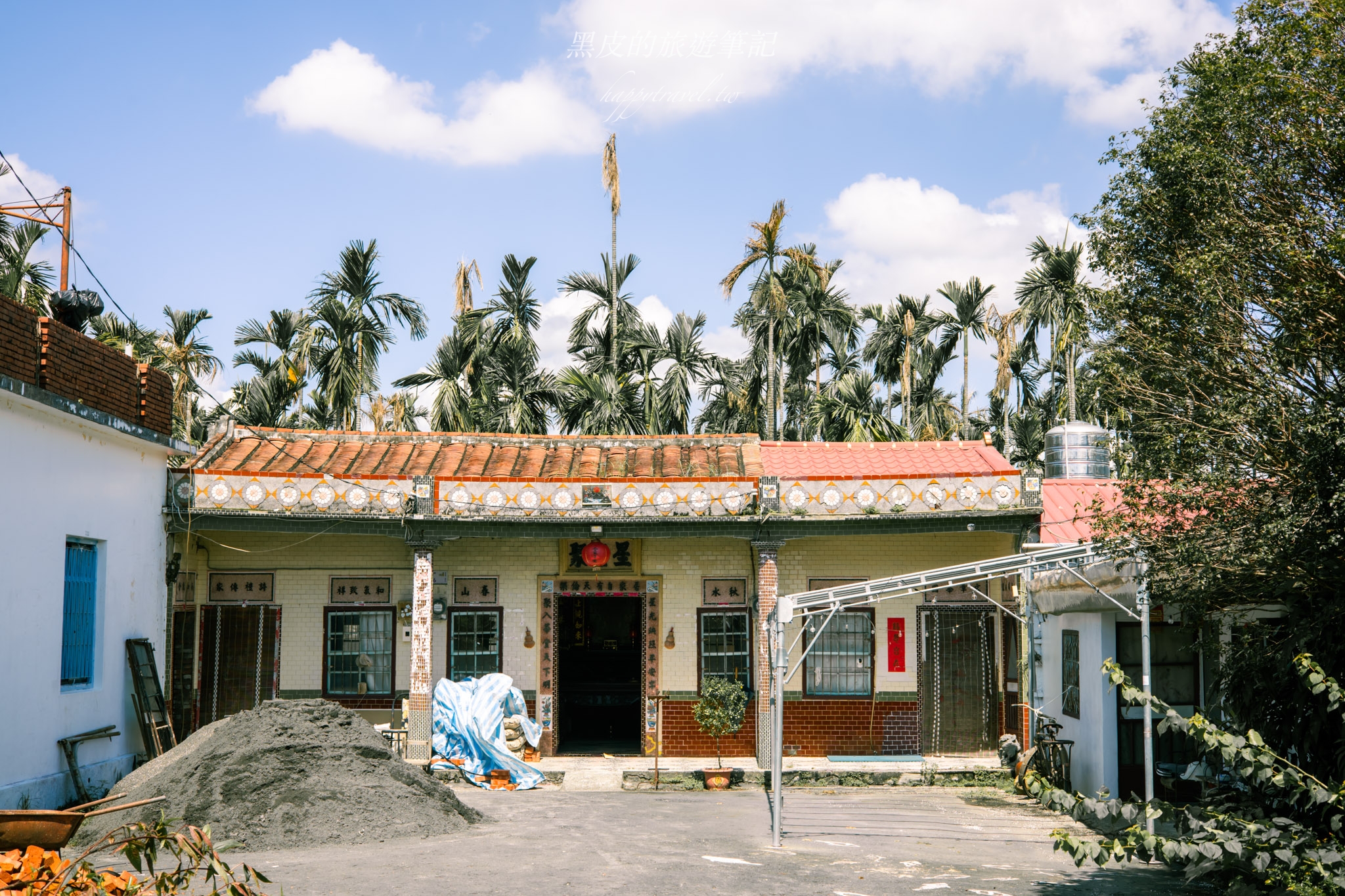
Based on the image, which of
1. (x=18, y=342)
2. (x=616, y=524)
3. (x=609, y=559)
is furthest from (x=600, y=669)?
(x=18, y=342)

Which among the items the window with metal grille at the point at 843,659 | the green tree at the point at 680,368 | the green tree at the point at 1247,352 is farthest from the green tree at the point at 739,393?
→ the green tree at the point at 1247,352

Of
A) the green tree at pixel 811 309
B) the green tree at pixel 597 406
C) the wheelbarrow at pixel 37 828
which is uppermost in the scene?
the green tree at pixel 811 309

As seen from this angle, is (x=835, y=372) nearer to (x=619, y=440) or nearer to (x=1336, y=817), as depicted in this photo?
(x=619, y=440)

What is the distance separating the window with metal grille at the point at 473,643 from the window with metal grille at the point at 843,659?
479 centimetres

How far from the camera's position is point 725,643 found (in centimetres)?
1708

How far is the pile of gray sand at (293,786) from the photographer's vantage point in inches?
436

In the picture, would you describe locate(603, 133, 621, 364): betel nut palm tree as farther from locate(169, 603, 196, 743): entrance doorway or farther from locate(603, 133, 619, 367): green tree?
locate(169, 603, 196, 743): entrance doorway

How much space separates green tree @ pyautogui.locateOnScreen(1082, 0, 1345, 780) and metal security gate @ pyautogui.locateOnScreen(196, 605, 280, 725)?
13.1 m

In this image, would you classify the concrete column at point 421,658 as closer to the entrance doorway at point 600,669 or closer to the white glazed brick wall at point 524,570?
the white glazed brick wall at point 524,570

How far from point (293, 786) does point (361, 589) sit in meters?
5.88

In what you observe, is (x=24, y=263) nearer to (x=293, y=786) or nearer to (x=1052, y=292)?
(x=293, y=786)

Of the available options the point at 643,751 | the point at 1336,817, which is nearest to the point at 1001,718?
the point at 643,751

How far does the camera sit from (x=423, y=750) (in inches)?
598

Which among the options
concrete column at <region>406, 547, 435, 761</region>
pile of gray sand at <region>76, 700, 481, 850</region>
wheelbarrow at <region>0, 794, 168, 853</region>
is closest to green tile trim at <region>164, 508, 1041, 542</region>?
concrete column at <region>406, 547, 435, 761</region>
